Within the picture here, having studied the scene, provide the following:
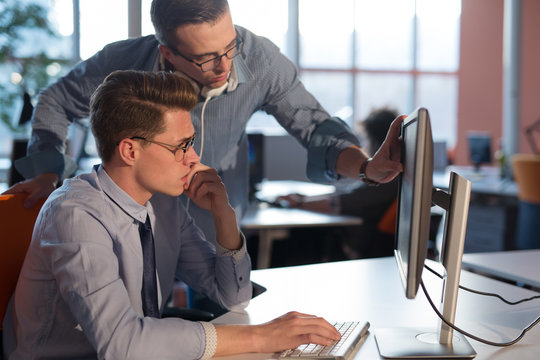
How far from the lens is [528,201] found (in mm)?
3855

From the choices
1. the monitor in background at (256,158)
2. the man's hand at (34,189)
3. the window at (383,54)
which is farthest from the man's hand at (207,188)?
the window at (383,54)

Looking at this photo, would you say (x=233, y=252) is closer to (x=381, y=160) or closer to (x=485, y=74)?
(x=381, y=160)

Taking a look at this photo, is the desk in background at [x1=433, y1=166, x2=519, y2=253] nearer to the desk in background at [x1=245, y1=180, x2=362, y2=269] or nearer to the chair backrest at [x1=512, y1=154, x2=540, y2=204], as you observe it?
the chair backrest at [x1=512, y1=154, x2=540, y2=204]

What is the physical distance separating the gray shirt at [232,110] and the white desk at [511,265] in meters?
0.55

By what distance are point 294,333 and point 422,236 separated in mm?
334

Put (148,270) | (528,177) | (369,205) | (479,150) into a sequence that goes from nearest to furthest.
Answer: (148,270)
(369,205)
(528,177)
(479,150)

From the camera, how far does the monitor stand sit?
1048mm

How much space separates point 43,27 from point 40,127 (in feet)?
16.3

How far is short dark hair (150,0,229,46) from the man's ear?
0.43 m

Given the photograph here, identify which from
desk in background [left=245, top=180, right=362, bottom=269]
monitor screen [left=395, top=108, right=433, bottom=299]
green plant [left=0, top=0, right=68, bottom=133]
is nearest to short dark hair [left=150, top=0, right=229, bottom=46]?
monitor screen [left=395, top=108, right=433, bottom=299]

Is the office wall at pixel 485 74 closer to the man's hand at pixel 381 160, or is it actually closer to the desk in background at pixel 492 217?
the desk in background at pixel 492 217

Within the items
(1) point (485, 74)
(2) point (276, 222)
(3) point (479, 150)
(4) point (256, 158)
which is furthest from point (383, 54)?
(2) point (276, 222)

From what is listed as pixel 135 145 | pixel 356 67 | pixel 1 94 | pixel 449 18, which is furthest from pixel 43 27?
pixel 449 18

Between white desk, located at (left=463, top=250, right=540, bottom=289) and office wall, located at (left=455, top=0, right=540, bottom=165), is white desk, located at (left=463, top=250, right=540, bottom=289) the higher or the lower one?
the lower one
